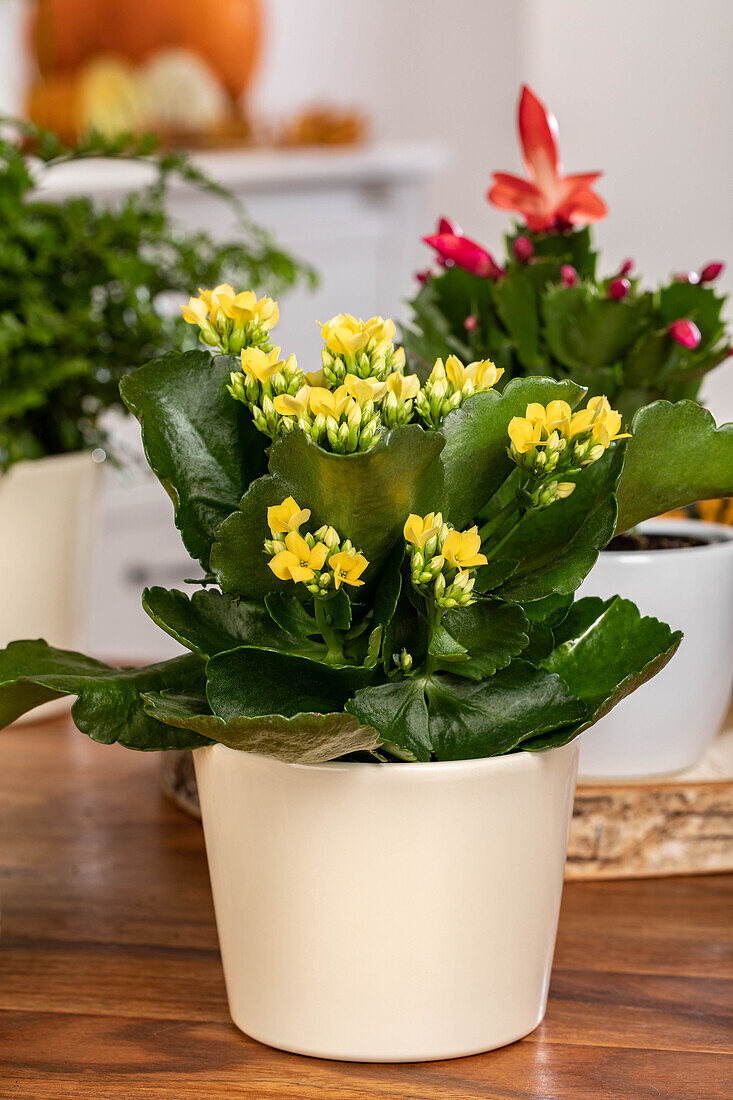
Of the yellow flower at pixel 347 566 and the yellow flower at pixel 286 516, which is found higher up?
the yellow flower at pixel 286 516

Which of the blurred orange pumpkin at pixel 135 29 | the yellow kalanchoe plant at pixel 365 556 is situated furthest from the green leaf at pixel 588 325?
the blurred orange pumpkin at pixel 135 29

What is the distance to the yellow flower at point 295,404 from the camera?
373mm

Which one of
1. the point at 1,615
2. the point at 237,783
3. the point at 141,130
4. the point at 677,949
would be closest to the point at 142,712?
the point at 237,783

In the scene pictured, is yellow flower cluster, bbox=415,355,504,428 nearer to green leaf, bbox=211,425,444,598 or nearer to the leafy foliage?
green leaf, bbox=211,425,444,598

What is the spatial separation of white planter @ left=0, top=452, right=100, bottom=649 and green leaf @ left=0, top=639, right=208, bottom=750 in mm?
345

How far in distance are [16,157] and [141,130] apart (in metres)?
1.55

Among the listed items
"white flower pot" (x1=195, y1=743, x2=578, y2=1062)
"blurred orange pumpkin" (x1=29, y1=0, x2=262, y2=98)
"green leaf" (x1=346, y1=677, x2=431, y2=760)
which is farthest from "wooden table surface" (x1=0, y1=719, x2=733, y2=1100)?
"blurred orange pumpkin" (x1=29, y1=0, x2=262, y2=98)

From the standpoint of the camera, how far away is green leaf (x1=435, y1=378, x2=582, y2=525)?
0.40 m

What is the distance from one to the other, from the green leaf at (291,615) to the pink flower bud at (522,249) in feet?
0.92

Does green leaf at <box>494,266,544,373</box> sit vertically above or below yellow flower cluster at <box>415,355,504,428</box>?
below

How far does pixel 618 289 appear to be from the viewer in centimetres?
58

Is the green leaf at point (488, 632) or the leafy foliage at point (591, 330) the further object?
the leafy foliage at point (591, 330)

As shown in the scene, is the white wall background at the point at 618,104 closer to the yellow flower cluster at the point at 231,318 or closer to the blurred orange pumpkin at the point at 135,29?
the blurred orange pumpkin at the point at 135,29

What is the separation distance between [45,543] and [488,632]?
0.47 meters
